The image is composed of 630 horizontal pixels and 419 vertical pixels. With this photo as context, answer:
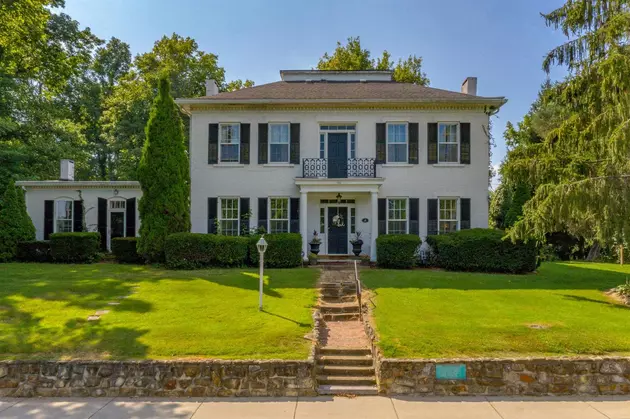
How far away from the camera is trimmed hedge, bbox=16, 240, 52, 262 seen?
1683cm

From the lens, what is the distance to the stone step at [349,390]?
22.8ft

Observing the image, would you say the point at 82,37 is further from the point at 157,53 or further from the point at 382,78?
the point at 382,78

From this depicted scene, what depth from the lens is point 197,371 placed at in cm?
685

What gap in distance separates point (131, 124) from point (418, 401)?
27152 mm

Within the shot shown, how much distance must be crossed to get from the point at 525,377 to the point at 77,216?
60.9 ft

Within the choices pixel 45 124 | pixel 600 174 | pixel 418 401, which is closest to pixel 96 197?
pixel 45 124

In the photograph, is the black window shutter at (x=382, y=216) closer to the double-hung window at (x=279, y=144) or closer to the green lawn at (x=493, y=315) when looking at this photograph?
the green lawn at (x=493, y=315)

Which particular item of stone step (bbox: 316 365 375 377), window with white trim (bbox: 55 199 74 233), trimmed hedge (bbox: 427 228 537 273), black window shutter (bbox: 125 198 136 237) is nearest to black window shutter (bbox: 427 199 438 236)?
trimmed hedge (bbox: 427 228 537 273)

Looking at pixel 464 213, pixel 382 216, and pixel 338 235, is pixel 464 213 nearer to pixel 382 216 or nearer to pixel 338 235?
pixel 382 216

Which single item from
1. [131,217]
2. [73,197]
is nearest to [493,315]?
[131,217]

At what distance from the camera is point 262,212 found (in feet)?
56.2

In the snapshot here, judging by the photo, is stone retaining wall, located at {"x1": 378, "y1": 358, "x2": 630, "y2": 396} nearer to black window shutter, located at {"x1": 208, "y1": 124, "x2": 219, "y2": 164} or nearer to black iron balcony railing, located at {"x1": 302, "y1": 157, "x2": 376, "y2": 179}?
black iron balcony railing, located at {"x1": 302, "y1": 157, "x2": 376, "y2": 179}

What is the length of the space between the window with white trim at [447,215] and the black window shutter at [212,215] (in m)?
A: 9.00

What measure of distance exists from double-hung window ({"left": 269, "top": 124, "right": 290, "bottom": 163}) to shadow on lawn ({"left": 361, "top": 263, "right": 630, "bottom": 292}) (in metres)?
6.07
